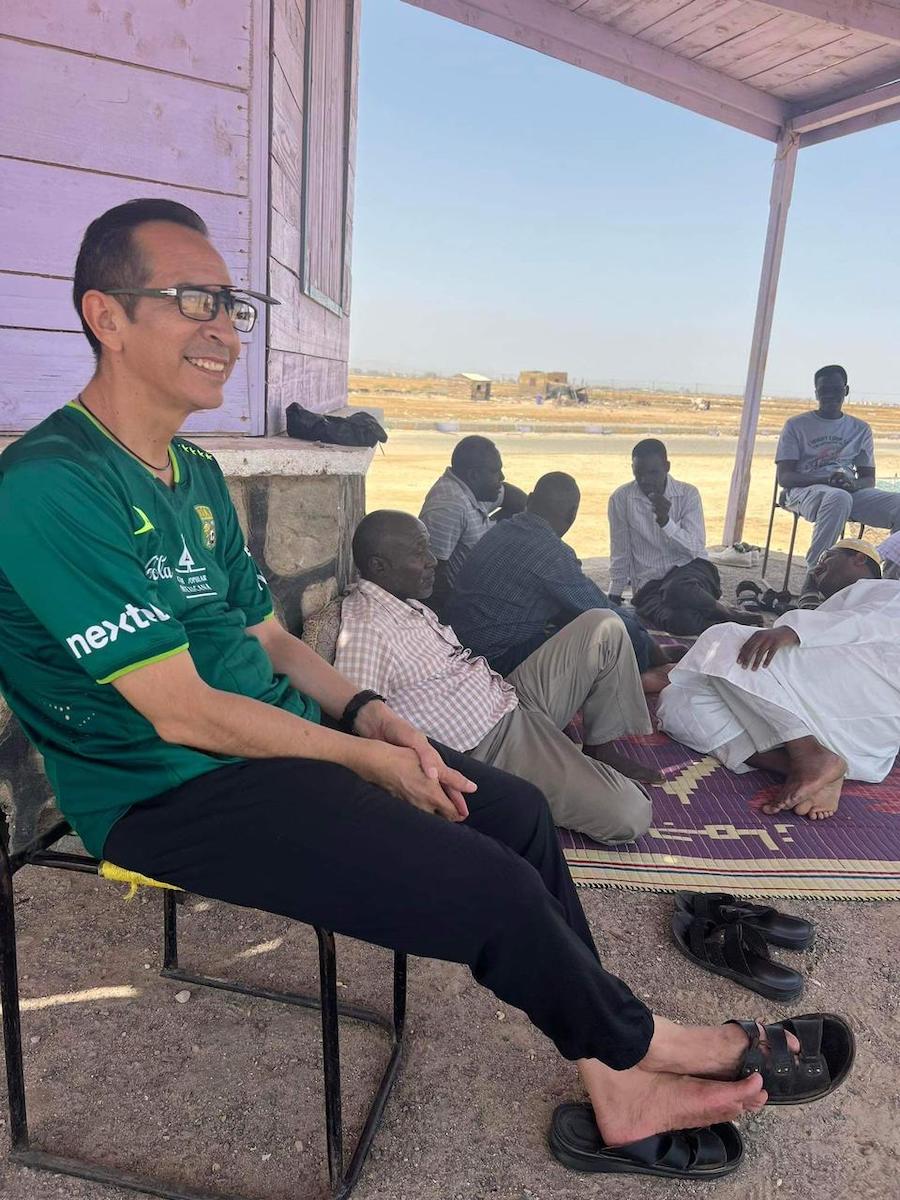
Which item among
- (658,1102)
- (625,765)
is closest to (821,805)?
(625,765)

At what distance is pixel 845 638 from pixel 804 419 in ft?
13.8

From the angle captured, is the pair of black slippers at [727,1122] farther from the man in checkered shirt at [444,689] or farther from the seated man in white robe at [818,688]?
the seated man in white robe at [818,688]

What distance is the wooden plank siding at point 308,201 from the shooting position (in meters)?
2.91

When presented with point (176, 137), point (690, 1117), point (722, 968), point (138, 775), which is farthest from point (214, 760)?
point (176, 137)

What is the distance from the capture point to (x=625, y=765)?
3355 mm

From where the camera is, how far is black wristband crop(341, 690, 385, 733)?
6.28 feet

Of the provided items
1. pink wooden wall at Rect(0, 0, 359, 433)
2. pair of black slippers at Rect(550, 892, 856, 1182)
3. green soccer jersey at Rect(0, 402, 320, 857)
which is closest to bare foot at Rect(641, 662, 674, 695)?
pink wooden wall at Rect(0, 0, 359, 433)

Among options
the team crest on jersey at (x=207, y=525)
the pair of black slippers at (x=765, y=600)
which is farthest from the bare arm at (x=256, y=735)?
the pair of black slippers at (x=765, y=600)

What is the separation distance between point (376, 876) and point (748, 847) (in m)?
1.87

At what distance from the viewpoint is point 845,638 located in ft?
10.9

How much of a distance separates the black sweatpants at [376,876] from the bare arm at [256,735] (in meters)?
0.05

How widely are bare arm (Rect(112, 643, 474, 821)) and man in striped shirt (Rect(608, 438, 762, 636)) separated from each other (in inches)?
159

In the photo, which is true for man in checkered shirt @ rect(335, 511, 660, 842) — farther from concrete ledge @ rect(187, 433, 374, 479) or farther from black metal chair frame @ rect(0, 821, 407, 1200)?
black metal chair frame @ rect(0, 821, 407, 1200)

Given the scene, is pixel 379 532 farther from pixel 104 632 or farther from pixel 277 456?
pixel 104 632
